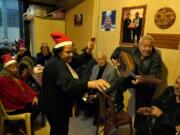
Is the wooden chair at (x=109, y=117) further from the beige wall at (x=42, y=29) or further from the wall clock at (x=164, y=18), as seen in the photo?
the beige wall at (x=42, y=29)

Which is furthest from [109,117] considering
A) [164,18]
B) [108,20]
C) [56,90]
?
[108,20]

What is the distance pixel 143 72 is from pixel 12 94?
167cm

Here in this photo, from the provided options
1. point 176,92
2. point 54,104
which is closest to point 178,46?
point 176,92

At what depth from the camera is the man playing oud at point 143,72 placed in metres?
2.31

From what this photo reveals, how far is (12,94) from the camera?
2.36 metres

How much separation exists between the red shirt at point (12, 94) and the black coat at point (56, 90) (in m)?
0.92

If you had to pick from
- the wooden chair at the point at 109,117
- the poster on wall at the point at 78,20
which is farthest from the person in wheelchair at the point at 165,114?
the poster on wall at the point at 78,20

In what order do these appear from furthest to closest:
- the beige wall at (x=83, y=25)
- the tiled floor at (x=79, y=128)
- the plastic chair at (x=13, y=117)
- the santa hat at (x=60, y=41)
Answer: the beige wall at (x=83, y=25) → the tiled floor at (x=79, y=128) → the plastic chair at (x=13, y=117) → the santa hat at (x=60, y=41)

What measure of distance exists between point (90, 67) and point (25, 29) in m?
2.45

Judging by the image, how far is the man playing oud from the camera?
7.57 ft

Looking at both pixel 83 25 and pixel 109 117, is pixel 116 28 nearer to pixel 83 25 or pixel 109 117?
pixel 83 25

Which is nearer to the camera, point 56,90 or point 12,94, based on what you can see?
point 56,90

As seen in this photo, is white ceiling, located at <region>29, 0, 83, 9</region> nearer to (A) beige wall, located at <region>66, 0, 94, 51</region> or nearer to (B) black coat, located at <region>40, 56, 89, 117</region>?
(A) beige wall, located at <region>66, 0, 94, 51</region>

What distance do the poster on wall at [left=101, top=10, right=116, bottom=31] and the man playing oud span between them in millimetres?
950
